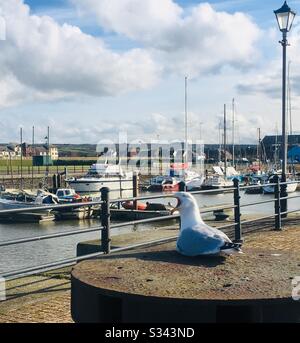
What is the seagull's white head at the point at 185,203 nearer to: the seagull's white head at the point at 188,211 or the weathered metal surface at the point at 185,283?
the seagull's white head at the point at 188,211

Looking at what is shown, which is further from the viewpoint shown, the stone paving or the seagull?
the stone paving

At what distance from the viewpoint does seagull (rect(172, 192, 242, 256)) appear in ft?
15.6

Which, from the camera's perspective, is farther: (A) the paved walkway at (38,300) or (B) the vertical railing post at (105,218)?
(B) the vertical railing post at (105,218)

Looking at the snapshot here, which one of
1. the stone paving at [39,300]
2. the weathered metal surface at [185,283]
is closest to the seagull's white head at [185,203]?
the weathered metal surface at [185,283]

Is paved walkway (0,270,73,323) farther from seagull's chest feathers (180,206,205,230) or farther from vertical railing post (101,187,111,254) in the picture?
seagull's chest feathers (180,206,205,230)

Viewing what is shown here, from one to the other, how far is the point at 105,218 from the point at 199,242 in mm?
2691

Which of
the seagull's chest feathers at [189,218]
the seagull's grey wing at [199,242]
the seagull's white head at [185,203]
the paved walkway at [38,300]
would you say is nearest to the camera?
the seagull's grey wing at [199,242]

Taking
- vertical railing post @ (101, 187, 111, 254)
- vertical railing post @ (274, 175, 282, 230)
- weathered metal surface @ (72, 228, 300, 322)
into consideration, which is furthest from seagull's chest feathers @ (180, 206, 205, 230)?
vertical railing post @ (274, 175, 282, 230)

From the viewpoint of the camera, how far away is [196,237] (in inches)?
190

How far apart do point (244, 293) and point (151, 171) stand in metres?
94.4

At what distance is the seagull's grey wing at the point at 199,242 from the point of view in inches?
186

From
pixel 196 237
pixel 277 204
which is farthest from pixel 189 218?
pixel 277 204

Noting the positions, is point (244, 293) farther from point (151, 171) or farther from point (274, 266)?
point (151, 171)

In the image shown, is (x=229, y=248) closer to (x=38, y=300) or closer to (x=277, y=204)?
(x=38, y=300)
